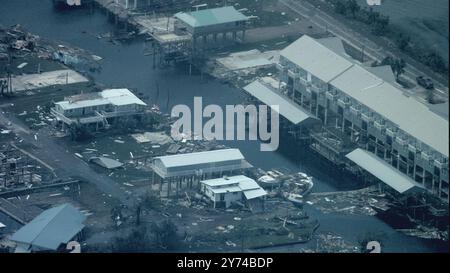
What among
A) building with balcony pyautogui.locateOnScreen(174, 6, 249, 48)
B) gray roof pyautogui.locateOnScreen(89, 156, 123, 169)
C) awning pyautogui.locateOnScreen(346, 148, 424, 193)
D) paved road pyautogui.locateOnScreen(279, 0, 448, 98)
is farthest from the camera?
building with balcony pyautogui.locateOnScreen(174, 6, 249, 48)

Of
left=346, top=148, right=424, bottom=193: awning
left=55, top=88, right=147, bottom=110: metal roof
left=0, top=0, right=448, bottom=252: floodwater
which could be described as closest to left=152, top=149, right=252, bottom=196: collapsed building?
left=0, top=0, right=448, bottom=252: floodwater

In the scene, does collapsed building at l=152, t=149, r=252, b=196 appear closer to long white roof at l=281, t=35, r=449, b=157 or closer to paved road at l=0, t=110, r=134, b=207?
A: paved road at l=0, t=110, r=134, b=207

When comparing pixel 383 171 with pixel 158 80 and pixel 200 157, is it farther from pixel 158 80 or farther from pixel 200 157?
pixel 158 80

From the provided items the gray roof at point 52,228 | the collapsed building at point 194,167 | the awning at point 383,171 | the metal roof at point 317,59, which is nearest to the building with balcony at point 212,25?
the metal roof at point 317,59

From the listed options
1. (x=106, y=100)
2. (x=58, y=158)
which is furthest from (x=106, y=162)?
(x=106, y=100)

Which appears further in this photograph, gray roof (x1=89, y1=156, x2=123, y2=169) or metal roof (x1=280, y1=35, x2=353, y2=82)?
metal roof (x1=280, y1=35, x2=353, y2=82)

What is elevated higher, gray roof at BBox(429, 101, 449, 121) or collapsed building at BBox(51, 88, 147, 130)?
gray roof at BBox(429, 101, 449, 121)
